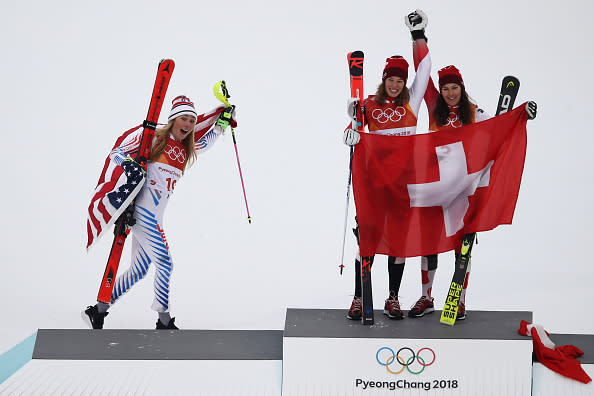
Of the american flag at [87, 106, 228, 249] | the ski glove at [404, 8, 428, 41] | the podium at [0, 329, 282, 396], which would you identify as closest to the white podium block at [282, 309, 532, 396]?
the podium at [0, 329, 282, 396]

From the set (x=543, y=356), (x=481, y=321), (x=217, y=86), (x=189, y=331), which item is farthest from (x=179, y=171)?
(x=543, y=356)

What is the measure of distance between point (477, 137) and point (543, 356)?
1.31m

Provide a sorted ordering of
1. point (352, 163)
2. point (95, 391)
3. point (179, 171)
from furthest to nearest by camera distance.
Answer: point (179, 171) → point (352, 163) → point (95, 391)

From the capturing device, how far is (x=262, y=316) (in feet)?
18.8

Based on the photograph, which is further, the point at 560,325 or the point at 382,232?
the point at 560,325

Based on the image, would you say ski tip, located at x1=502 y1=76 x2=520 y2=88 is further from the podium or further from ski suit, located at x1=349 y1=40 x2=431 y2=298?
the podium

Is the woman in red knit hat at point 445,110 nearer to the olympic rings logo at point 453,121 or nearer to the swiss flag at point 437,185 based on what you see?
the olympic rings logo at point 453,121

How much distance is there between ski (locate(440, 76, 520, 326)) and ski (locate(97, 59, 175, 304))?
6.66 feet

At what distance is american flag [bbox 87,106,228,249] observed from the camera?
451 cm

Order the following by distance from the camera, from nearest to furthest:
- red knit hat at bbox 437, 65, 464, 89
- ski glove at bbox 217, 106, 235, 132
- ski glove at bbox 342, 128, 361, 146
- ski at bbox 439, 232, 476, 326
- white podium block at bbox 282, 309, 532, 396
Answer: white podium block at bbox 282, 309, 532, 396 → ski glove at bbox 342, 128, 361, 146 → ski at bbox 439, 232, 476, 326 → red knit hat at bbox 437, 65, 464, 89 → ski glove at bbox 217, 106, 235, 132

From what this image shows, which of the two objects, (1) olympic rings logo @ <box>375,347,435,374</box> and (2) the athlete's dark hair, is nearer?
(1) olympic rings logo @ <box>375,347,435,374</box>

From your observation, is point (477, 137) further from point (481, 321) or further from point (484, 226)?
point (481, 321)

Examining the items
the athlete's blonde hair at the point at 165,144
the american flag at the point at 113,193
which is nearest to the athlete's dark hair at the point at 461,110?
the athlete's blonde hair at the point at 165,144

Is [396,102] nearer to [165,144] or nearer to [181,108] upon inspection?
[181,108]
